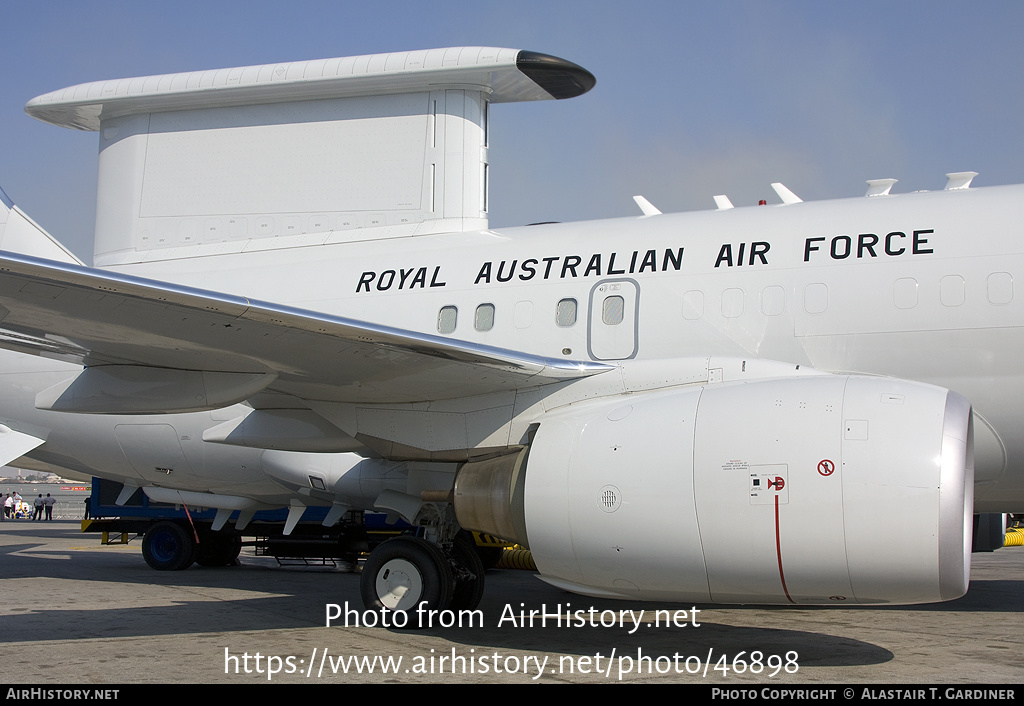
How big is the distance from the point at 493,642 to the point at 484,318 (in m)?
3.18

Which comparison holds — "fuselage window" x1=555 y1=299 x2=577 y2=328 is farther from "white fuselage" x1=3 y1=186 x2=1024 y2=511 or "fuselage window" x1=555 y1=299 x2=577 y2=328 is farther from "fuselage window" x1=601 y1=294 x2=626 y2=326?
"fuselage window" x1=601 y1=294 x2=626 y2=326

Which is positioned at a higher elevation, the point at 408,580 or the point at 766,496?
the point at 766,496

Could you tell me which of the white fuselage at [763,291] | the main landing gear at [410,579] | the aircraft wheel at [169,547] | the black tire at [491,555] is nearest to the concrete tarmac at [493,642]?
the main landing gear at [410,579]

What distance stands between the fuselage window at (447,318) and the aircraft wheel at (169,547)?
9055 millimetres

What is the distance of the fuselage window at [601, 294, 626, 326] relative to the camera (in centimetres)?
895

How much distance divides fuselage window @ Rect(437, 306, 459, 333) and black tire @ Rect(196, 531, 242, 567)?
356 inches

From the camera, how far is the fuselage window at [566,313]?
9.15 m

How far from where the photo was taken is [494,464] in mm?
8055

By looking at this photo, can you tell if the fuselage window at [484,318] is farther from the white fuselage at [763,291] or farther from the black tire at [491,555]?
the black tire at [491,555]

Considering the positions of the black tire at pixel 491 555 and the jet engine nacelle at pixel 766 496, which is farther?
the black tire at pixel 491 555

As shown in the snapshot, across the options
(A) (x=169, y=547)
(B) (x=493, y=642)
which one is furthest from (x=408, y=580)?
(A) (x=169, y=547)

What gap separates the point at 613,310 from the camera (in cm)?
900

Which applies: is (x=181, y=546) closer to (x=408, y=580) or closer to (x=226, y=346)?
(x=408, y=580)
